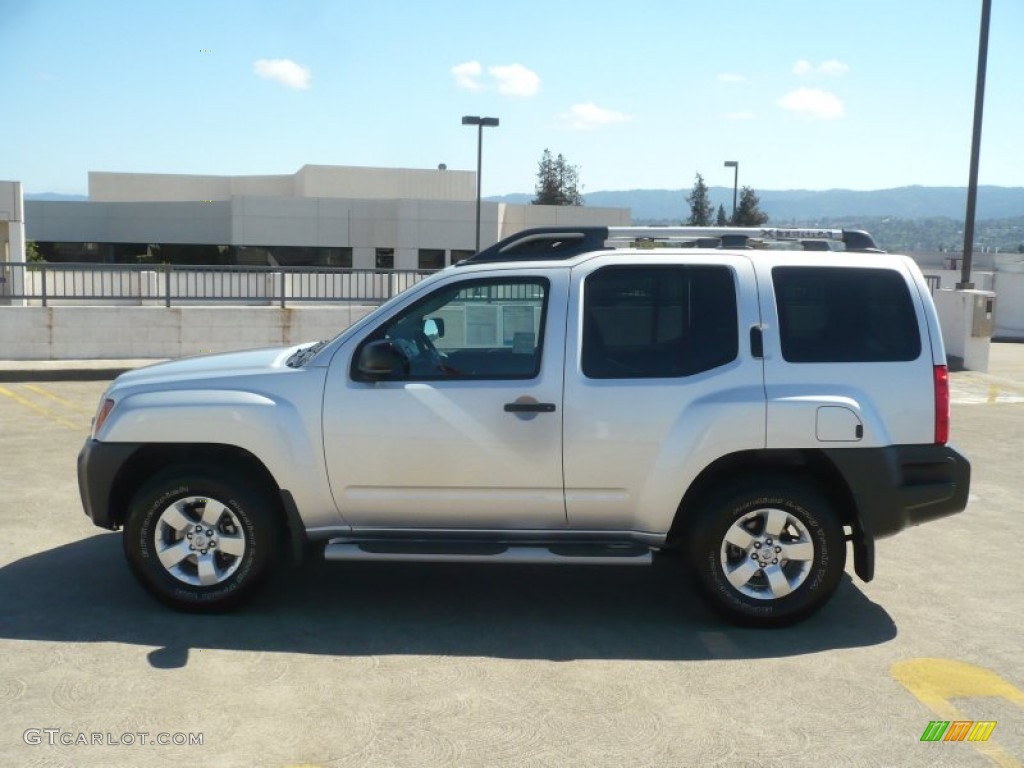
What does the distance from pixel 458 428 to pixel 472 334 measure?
64cm

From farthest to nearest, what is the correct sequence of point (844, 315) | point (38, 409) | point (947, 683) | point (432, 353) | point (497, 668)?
point (38, 409) < point (432, 353) < point (844, 315) < point (497, 668) < point (947, 683)

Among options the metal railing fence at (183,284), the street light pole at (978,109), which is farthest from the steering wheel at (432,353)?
the street light pole at (978,109)

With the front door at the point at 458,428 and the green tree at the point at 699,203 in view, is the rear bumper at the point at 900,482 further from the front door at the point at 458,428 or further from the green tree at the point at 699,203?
the green tree at the point at 699,203

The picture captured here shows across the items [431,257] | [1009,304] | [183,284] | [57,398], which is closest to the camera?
[57,398]

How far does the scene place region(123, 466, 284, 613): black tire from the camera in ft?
18.4

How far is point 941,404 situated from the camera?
555 centimetres

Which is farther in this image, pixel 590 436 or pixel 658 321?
pixel 658 321

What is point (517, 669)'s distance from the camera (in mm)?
5074

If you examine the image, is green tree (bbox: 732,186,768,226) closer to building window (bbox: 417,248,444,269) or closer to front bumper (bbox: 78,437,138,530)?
building window (bbox: 417,248,444,269)

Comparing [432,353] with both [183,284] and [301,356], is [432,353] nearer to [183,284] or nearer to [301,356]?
[301,356]

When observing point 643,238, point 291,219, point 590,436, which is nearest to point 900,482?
point 590,436

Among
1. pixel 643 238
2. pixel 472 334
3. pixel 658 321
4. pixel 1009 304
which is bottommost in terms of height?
pixel 1009 304

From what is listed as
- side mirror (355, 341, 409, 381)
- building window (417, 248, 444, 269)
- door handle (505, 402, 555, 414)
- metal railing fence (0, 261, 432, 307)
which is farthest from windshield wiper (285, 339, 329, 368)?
building window (417, 248, 444, 269)

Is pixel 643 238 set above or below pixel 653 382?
above
